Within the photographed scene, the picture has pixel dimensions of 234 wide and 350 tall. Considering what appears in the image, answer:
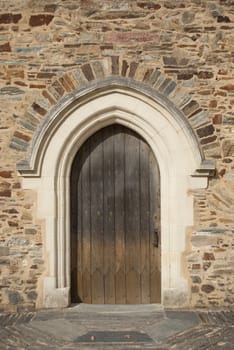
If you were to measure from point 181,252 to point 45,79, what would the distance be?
2955 mm

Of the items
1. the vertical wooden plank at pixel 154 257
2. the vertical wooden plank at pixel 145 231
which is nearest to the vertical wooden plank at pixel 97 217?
the vertical wooden plank at pixel 145 231

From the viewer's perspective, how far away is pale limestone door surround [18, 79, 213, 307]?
185 inches

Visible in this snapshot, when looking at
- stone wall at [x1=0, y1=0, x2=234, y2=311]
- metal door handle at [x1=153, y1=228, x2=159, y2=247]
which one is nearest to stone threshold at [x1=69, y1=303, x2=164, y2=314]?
stone wall at [x1=0, y1=0, x2=234, y2=311]

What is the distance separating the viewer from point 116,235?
5.01 metres

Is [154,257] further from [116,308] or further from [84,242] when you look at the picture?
[84,242]

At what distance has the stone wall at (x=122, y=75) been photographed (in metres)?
4.74

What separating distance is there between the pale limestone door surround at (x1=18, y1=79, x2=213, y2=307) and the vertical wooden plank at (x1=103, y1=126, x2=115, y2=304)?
46 centimetres

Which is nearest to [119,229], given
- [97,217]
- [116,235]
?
[116,235]

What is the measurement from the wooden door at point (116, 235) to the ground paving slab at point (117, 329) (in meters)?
0.23

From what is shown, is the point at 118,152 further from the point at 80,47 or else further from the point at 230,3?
the point at 230,3

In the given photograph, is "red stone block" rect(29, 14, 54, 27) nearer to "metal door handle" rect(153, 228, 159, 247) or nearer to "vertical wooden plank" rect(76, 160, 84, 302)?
"vertical wooden plank" rect(76, 160, 84, 302)

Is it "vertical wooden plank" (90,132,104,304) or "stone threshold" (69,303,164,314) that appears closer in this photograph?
"stone threshold" (69,303,164,314)

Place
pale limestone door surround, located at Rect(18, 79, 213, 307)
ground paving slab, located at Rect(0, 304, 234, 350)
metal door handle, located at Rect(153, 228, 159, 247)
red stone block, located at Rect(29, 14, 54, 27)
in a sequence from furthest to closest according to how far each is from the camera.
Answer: metal door handle, located at Rect(153, 228, 159, 247) → red stone block, located at Rect(29, 14, 54, 27) → pale limestone door surround, located at Rect(18, 79, 213, 307) → ground paving slab, located at Rect(0, 304, 234, 350)

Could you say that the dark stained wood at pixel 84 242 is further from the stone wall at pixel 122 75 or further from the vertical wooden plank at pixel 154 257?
the vertical wooden plank at pixel 154 257
